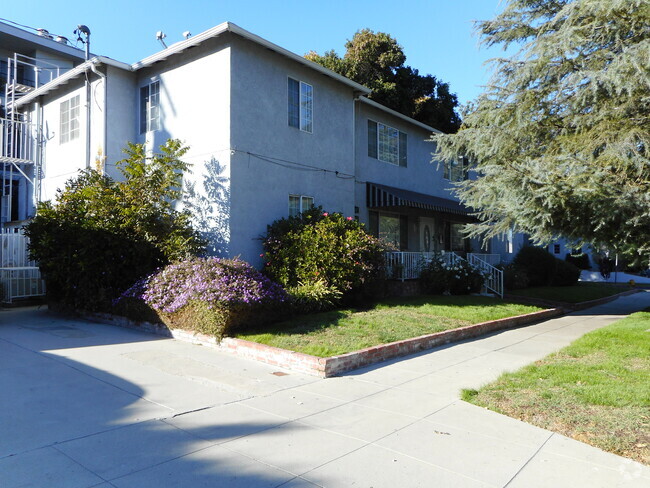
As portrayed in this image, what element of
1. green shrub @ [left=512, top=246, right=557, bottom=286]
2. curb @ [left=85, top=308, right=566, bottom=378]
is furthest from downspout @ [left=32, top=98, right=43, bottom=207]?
green shrub @ [left=512, top=246, right=557, bottom=286]

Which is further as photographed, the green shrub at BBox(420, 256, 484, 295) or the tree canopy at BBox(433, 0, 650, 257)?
the green shrub at BBox(420, 256, 484, 295)

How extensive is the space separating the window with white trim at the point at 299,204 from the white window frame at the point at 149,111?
4.30 m

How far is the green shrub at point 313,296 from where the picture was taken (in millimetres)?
10094

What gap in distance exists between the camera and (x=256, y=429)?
4.61 m

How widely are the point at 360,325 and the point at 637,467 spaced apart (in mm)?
5726

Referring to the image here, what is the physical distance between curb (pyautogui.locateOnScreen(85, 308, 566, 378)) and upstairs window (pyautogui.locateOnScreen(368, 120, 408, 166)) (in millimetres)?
8205

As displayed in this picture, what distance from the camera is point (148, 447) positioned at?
4102 millimetres

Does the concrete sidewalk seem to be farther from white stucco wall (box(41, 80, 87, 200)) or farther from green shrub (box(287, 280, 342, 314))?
white stucco wall (box(41, 80, 87, 200))

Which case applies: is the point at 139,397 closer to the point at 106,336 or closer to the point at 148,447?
the point at 148,447

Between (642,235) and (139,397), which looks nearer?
(139,397)

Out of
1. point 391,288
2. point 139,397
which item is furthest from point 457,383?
point 391,288

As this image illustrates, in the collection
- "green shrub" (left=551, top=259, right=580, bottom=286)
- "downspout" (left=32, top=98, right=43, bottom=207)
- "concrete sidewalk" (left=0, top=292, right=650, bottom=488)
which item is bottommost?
"concrete sidewalk" (left=0, top=292, right=650, bottom=488)

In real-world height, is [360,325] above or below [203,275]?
below

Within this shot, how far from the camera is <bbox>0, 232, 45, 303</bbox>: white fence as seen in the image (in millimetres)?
12414
